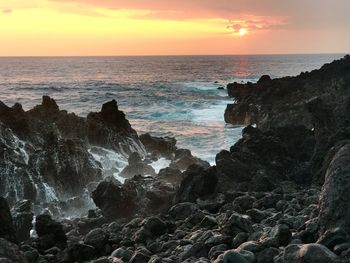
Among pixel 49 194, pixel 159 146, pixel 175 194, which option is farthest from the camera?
pixel 159 146

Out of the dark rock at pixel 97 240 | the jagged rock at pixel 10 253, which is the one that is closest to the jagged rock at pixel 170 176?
the dark rock at pixel 97 240

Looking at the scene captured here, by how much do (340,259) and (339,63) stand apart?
33.3 meters

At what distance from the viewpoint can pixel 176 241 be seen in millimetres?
12023

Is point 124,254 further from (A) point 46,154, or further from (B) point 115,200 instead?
(A) point 46,154

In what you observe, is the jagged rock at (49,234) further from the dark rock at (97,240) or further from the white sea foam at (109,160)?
the white sea foam at (109,160)

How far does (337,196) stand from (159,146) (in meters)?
24.8

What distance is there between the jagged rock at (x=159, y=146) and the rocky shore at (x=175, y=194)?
8 centimetres

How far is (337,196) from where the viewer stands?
9453 mm

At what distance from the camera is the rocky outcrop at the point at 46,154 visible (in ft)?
72.8

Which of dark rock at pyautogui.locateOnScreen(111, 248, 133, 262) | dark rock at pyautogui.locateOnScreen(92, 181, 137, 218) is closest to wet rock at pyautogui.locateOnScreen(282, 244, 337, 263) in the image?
dark rock at pyautogui.locateOnScreen(111, 248, 133, 262)

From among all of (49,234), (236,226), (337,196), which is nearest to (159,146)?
(49,234)

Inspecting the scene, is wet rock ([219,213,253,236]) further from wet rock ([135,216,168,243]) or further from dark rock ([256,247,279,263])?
wet rock ([135,216,168,243])

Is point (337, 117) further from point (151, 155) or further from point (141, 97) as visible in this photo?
point (141, 97)

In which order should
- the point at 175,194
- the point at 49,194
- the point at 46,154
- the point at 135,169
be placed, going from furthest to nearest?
the point at 135,169, the point at 46,154, the point at 49,194, the point at 175,194
